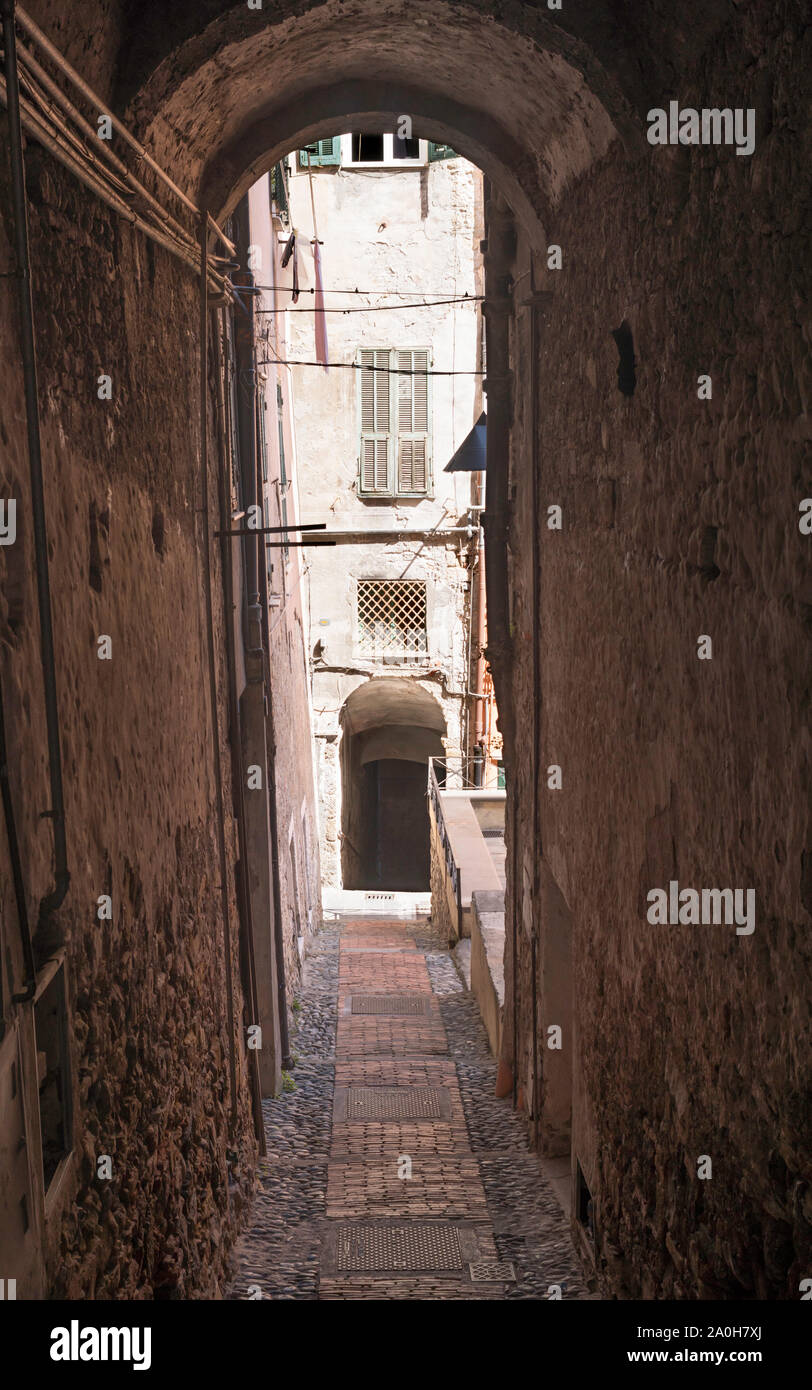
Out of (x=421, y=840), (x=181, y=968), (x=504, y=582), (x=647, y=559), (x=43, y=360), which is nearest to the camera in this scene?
(x=43, y=360)

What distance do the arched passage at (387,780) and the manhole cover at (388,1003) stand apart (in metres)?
8.11

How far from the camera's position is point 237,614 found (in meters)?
8.38

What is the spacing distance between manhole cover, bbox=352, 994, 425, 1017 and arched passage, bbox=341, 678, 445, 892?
26.6ft

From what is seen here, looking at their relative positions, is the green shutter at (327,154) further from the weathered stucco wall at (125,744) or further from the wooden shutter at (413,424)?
the weathered stucco wall at (125,744)

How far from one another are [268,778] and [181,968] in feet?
13.7

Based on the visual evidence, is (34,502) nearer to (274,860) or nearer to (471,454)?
(274,860)

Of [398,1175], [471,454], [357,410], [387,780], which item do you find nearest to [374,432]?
[357,410]

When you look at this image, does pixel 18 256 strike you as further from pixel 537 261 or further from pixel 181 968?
pixel 537 261

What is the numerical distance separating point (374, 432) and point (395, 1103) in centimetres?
1201

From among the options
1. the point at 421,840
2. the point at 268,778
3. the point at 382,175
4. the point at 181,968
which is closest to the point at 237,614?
the point at 268,778

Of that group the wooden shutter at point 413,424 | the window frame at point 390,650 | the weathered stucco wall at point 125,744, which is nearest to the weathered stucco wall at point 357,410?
the window frame at point 390,650

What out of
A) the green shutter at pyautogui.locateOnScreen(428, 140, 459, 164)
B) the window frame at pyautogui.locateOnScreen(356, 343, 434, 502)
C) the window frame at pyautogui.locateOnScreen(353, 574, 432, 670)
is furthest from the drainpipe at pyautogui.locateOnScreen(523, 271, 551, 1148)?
the green shutter at pyautogui.locateOnScreen(428, 140, 459, 164)

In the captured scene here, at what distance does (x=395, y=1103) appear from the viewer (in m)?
8.49

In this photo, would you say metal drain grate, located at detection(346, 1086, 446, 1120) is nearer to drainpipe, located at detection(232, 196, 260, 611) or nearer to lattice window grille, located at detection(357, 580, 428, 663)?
drainpipe, located at detection(232, 196, 260, 611)
